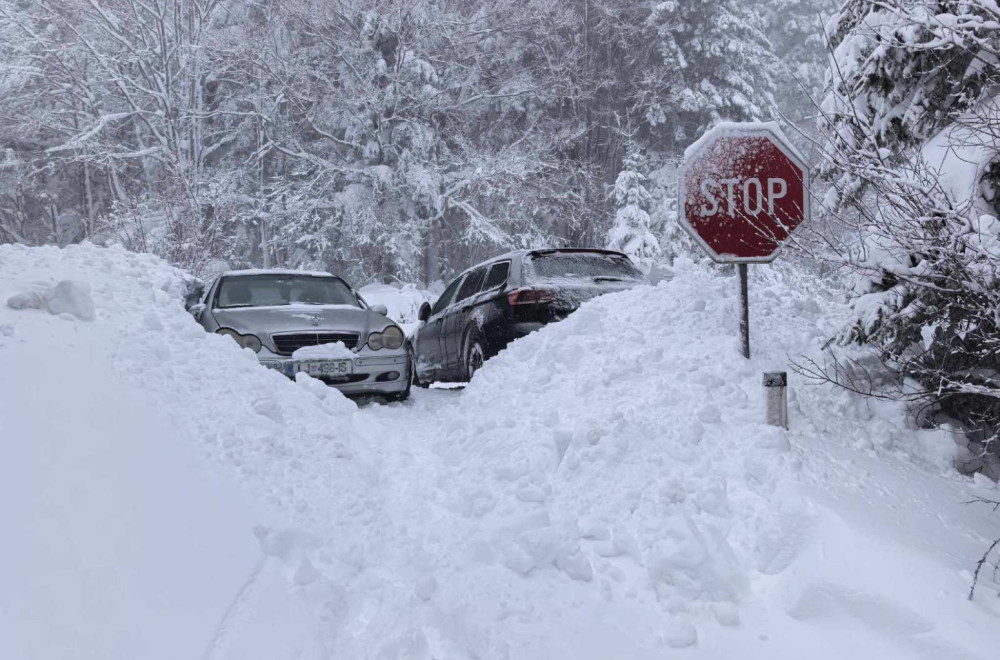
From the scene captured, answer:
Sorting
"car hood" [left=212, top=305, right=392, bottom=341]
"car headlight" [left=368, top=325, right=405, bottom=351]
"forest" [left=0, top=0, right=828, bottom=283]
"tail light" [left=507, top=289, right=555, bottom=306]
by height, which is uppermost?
"forest" [left=0, top=0, right=828, bottom=283]

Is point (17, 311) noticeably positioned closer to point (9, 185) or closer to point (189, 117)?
point (189, 117)

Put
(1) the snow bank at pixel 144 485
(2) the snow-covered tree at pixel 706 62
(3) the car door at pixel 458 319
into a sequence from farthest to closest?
1. (2) the snow-covered tree at pixel 706 62
2. (3) the car door at pixel 458 319
3. (1) the snow bank at pixel 144 485

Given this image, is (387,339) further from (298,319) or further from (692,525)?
(692,525)

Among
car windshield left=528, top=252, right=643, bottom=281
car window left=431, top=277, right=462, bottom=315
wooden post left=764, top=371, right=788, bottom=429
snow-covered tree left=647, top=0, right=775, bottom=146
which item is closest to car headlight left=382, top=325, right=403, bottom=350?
car windshield left=528, top=252, right=643, bottom=281

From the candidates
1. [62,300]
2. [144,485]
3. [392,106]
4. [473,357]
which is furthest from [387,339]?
[392,106]

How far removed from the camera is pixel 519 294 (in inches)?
291

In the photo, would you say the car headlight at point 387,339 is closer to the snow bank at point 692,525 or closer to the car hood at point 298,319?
the car hood at point 298,319

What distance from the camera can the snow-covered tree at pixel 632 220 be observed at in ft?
70.2

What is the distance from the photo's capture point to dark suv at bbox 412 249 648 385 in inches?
289

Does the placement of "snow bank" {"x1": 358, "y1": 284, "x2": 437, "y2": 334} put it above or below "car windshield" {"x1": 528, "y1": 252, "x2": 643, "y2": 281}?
below

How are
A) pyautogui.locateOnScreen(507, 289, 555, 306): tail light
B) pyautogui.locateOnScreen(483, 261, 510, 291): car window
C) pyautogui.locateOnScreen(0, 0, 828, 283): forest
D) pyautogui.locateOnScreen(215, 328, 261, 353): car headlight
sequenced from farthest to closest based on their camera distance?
pyautogui.locateOnScreen(0, 0, 828, 283): forest, pyautogui.locateOnScreen(483, 261, 510, 291): car window, pyautogui.locateOnScreen(507, 289, 555, 306): tail light, pyautogui.locateOnScreen(215, 328, 261, 353): car headlight

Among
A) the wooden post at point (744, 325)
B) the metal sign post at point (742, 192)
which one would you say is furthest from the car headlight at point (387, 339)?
the wooden post at point (744, 325)

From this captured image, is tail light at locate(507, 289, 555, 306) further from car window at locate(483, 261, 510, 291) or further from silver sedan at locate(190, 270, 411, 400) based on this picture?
silver sedan at locate(190, 270, 411, 400)

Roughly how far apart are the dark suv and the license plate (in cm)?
153
